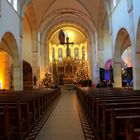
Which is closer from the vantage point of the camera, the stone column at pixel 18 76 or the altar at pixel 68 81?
the stone column at pixel 18 76

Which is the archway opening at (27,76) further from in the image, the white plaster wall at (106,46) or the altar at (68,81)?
the altar at (68,81)

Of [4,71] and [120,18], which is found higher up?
[120,18]

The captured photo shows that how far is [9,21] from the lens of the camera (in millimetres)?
16031

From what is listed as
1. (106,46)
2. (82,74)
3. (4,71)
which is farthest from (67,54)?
(4,71)

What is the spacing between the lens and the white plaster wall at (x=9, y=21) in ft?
47.5

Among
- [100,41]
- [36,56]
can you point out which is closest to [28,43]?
[36,56]

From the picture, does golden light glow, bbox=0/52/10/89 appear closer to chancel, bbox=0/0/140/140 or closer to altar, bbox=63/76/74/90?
chancel, bbox=0/0/140/140

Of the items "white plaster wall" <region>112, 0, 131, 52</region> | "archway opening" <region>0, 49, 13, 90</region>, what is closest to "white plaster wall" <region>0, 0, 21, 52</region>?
"archway opening" <region>0, 49, 13, 90</region>

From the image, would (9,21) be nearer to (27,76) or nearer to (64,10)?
(27,76)

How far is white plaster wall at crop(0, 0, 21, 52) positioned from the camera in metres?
14.5

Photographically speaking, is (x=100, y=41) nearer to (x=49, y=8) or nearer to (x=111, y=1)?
(x=49, y=8)

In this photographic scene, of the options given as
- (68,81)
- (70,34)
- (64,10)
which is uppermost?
(64,10)

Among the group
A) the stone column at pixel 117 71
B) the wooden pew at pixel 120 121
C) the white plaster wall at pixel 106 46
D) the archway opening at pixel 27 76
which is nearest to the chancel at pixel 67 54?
the archway opening at pixel 27 76

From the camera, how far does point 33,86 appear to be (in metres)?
28.2
